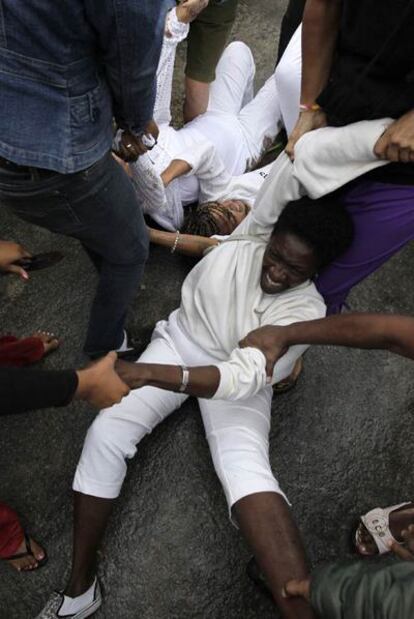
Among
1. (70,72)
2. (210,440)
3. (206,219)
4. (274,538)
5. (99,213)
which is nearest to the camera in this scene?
(70,72)

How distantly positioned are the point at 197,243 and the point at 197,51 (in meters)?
1.28

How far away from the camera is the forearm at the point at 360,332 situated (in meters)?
1.78

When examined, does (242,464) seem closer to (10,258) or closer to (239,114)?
(10,258)

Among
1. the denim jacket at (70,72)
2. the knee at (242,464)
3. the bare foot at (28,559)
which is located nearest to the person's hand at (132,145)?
the denim jacket at (70,72)

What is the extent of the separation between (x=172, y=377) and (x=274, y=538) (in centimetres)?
65

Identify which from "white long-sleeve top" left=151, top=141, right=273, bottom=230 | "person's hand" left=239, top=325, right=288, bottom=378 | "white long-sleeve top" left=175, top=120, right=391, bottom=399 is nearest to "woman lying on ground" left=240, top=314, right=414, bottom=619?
"person's hand" left=239, top=325, right=288, bottom=378

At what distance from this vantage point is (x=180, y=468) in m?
2.50

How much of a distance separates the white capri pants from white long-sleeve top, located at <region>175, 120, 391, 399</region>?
7.0 inches

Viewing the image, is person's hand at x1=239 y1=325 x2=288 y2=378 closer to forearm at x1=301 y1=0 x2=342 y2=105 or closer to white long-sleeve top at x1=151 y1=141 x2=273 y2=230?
forearm at x1=301 y1=0 x2=342 y2=105

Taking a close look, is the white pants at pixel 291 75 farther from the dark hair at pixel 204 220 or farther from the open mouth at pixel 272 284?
the open mouth at pixel 272 284

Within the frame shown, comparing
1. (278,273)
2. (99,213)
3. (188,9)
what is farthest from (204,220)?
(99,213)

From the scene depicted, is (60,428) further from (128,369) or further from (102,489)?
(128,369)

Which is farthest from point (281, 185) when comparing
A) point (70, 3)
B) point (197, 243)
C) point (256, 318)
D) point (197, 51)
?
point (197, 51)

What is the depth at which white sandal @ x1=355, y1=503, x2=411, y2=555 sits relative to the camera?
7.27ft
